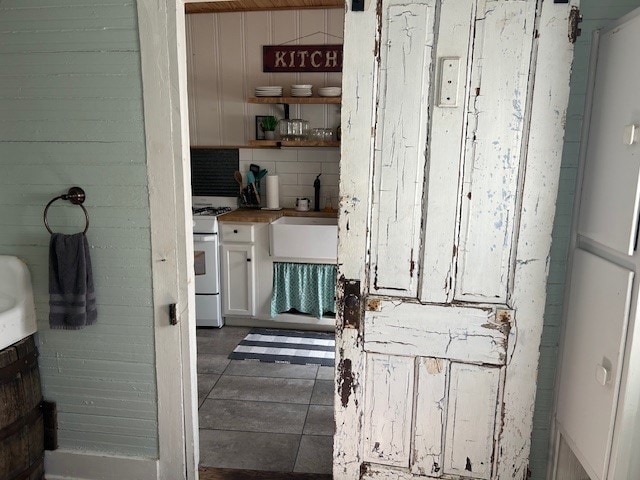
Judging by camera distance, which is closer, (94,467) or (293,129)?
(94,467)

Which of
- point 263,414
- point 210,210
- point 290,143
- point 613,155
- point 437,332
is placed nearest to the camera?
point 613,155

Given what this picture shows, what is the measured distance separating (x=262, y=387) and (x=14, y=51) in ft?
7.40

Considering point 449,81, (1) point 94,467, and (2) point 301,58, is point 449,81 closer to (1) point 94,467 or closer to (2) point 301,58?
(1) point 94,467

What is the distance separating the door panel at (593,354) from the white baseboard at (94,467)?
171 cm

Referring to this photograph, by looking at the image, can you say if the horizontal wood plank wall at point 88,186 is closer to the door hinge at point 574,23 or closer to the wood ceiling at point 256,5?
the door hinge at point 574,23

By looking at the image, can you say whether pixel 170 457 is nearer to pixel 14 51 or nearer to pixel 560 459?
pixel 560 459

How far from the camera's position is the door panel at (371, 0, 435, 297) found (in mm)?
1645

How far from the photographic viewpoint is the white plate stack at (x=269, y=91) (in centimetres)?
401

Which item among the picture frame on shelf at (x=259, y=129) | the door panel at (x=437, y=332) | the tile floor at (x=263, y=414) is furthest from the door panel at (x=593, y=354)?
the picture frame on shelf at (x=259, y=129)

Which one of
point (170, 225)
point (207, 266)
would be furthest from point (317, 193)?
point (170, 225)

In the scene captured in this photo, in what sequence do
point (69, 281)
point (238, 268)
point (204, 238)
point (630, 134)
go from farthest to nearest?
1. point (238, 268)
2. point (204, 238)
3. point (69, 281)
4. point (630, 134)

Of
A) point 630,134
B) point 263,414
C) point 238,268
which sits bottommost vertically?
point 263,414

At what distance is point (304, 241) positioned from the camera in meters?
3.76

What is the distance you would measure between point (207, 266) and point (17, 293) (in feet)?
6.35
